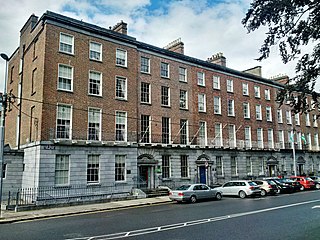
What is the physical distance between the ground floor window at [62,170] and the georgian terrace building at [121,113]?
0.25 feet

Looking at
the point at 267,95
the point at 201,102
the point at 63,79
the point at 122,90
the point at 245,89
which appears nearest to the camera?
the point at 63,79

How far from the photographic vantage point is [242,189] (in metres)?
25.1

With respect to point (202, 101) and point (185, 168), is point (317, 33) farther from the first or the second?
point (202, 101)

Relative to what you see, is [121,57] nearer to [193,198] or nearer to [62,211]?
[193,198]

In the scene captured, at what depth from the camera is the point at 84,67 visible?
82.0 ft

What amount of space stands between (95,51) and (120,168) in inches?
415

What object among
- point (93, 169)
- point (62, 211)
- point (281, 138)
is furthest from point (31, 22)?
point (281, 138)

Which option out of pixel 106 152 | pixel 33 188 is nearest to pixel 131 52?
pixel 106 152

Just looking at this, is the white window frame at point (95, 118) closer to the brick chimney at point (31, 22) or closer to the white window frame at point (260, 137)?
the brick chimney at point (31, 22)

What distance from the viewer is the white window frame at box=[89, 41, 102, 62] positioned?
84.2 ft

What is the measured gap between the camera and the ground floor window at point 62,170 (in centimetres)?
2205

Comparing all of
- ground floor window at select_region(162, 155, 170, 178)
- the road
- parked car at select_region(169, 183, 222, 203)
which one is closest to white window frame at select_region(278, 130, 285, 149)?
ground floor window at select_region(162, 155, 170, 178)

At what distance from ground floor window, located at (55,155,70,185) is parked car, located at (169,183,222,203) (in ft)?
26.6

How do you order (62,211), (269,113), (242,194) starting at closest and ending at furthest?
1. (62,211)
2. (242,194)
3. (269,113)
